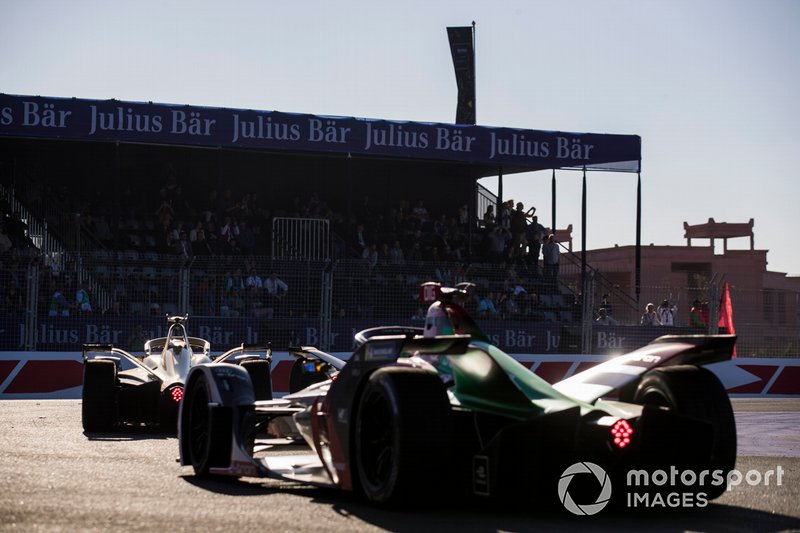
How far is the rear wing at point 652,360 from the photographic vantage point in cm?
724

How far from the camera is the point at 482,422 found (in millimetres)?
6578

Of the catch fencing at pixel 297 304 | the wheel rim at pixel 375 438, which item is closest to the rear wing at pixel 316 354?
the wheel rim at pixel 375 438

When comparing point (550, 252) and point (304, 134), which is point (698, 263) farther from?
point (304, 134)

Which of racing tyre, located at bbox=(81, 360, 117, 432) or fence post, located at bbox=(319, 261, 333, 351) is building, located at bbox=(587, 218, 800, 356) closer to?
fence post, located at bbox=(319, 261, 333, 351)

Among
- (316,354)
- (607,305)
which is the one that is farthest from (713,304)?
(316,354)

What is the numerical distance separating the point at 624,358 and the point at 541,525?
1885mm

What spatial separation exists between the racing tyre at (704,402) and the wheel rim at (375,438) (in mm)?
1669

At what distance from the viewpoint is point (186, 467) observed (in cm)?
916

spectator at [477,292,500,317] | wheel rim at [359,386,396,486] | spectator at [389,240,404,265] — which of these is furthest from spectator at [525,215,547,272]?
wheel rim at [359,386,396,486]

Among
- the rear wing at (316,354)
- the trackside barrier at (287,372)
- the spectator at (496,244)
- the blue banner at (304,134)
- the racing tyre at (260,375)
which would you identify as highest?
the blue banner at (304,134)

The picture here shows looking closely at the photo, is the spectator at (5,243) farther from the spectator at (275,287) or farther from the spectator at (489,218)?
the spectator at (489,218)

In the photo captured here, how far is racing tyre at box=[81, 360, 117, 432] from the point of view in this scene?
1270cm

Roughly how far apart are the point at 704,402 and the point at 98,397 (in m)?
7.55

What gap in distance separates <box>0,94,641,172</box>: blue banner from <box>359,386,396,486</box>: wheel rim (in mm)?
19188
